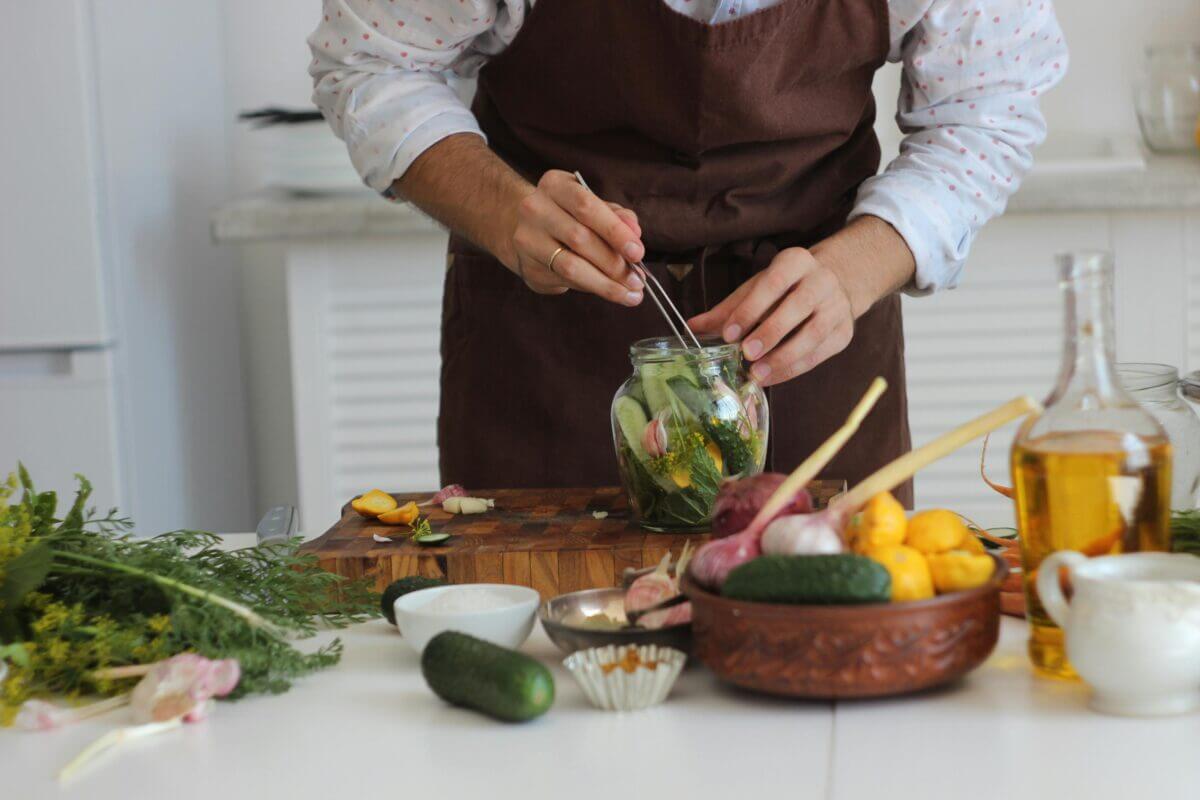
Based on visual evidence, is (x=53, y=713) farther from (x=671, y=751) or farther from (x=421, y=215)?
(x=421, y=215)

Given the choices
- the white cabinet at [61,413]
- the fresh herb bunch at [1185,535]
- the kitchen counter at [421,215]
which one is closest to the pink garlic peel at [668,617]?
the fresh herb bunch at [1185,535]

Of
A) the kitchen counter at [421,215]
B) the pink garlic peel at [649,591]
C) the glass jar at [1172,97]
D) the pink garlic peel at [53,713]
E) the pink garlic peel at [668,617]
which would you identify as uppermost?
the glass jar at [1172,97]

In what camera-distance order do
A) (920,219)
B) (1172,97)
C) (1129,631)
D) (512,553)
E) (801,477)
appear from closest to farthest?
(1129,631)
(801,477)
(512,553)
(920,219)
(1172,97)

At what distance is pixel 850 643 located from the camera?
2.64 ft

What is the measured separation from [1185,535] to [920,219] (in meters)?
0.55

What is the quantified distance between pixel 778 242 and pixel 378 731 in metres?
0.90

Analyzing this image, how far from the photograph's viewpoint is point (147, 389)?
2805 millimetres

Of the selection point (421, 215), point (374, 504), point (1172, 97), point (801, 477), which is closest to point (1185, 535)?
point (801, 477)

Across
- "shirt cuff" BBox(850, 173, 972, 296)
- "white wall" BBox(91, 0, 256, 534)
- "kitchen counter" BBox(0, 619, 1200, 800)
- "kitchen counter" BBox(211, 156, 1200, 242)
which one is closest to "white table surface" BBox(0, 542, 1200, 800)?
"kitchen counter" BBox(0, 619, 1200, 800)

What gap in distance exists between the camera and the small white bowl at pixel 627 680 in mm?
846

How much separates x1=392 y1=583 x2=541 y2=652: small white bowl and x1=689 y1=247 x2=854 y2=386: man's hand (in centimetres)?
39

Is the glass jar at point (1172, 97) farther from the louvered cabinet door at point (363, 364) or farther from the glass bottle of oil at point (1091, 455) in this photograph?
the glass bottle of oil at point (1091, 455)

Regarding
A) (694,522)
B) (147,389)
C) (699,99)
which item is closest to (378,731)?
(694,522)

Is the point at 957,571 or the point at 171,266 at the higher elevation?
the point at 171,266
